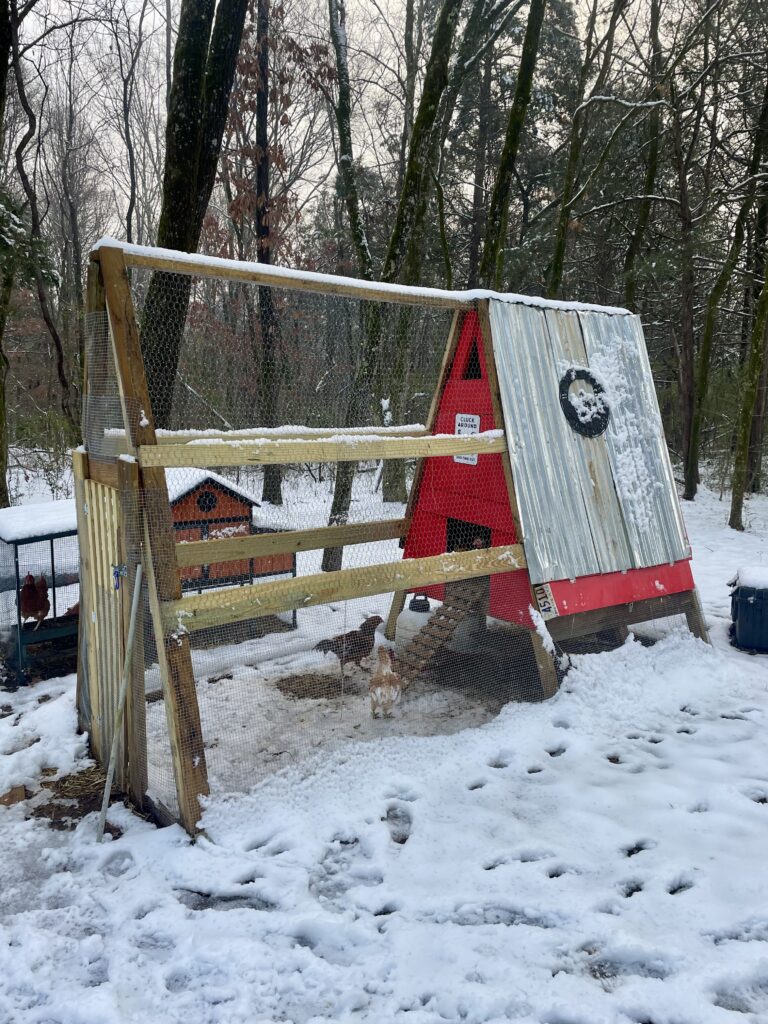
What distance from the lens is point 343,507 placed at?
5984 mm

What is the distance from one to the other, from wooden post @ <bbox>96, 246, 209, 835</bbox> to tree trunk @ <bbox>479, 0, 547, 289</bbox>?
8.17 meters

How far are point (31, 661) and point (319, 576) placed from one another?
115 inches

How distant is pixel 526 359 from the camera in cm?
480

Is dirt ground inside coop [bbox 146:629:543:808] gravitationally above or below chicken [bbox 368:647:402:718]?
below

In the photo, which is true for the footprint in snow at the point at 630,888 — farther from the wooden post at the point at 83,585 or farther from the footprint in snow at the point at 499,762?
the wooden post at the point at 83,585

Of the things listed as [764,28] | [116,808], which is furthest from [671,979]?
[764,28]

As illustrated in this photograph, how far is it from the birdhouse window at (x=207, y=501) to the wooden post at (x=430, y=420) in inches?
70.4

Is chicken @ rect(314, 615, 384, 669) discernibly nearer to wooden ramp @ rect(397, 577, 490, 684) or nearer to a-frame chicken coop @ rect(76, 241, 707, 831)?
a-frame chicken coop @ rect(76, 241, 707, 831)

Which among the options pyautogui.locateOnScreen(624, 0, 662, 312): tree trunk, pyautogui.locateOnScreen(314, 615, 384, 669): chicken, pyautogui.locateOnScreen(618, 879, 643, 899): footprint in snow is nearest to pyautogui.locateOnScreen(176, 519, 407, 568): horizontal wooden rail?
pyautogui.locateOnScreen(314, 615, 384, 669): chicken

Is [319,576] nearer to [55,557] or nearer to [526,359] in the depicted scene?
[526,359]

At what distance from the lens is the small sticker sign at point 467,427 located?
16.1 feet

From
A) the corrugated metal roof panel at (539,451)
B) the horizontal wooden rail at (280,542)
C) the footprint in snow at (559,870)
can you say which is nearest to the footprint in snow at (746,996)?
the footprint in snow at (559,870)

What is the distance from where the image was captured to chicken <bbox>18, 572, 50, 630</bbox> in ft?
16.6

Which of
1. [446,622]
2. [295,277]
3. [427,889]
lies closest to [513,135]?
[295,277]
